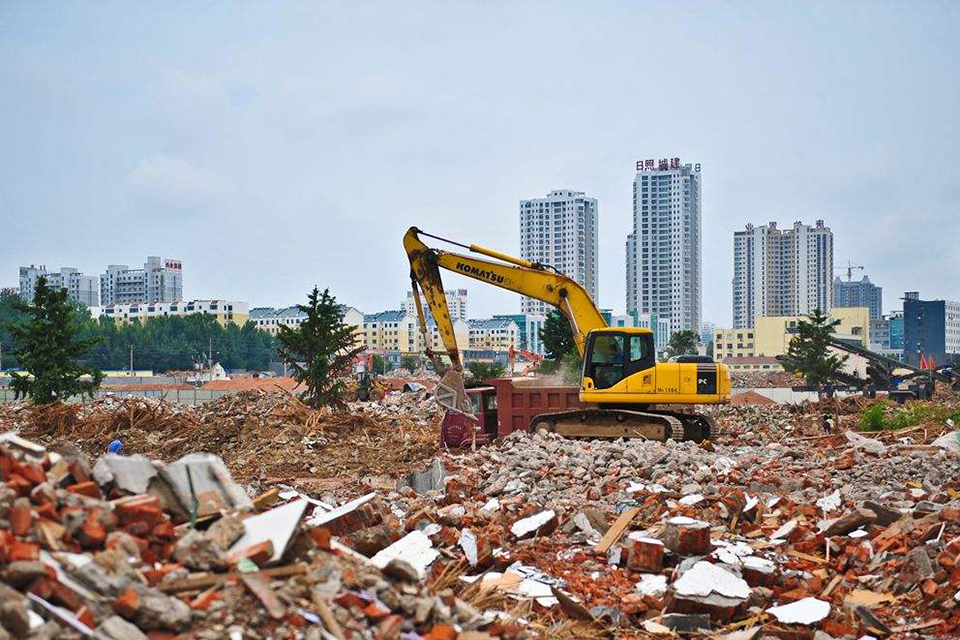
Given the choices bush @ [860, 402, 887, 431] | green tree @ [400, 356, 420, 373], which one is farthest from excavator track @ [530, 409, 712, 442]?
green tree @ [400, 356, 420, 373]

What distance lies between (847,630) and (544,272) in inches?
504

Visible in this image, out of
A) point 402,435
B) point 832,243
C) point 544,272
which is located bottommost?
point 402,435

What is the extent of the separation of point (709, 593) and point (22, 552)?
544 centimetres

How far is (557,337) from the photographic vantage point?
47.4 meters

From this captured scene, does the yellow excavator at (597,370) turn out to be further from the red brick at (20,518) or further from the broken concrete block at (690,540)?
the red brick at (20,518)

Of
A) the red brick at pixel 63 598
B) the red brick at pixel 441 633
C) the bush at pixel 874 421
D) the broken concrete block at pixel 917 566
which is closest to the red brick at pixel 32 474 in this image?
the red brick at pixel 63 598

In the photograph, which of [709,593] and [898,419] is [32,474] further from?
[898,419]

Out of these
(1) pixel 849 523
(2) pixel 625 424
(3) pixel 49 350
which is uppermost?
(3) pixel 49 350

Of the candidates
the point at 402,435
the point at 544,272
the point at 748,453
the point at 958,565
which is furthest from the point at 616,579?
the point at 402,435

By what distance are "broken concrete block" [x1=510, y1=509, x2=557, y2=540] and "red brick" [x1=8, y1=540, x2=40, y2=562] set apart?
225 inches

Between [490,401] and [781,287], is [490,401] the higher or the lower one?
the lower one

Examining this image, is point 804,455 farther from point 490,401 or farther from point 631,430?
point 490,401

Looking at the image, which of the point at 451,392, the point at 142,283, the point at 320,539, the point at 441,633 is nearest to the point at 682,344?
the point at 451,392

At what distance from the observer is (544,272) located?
20359 millimetres
